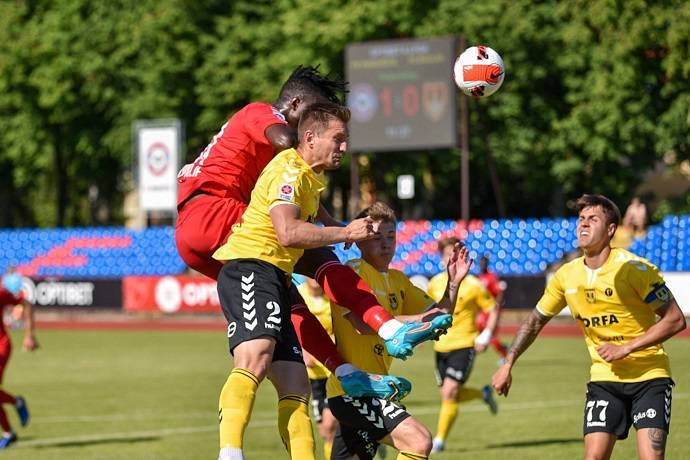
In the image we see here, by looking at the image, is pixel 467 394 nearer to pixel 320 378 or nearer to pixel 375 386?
pixel 320 378

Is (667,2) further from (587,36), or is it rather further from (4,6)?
(4,6)

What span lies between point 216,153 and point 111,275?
111 ft

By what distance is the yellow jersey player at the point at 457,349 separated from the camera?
13.9 m

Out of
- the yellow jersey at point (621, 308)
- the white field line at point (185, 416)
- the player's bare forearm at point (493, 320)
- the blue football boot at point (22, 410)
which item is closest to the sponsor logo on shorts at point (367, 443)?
the yellow jersey at point (621, 308)

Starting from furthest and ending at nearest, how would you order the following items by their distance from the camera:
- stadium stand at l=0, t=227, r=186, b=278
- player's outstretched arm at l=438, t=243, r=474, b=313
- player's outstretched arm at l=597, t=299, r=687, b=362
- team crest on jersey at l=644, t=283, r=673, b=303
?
stadium stand at l=0, t=227, r=186, b=278, team crest on jersey at l=644, t=283, r=673, b=303, player's outstretched arm at l=597, t=299, r=687, b=362, player's outstretched arm at l=438, t=243, r=474, b=313

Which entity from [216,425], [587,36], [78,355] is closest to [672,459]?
[216,425]

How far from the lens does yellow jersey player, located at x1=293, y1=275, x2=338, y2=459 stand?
12039mm

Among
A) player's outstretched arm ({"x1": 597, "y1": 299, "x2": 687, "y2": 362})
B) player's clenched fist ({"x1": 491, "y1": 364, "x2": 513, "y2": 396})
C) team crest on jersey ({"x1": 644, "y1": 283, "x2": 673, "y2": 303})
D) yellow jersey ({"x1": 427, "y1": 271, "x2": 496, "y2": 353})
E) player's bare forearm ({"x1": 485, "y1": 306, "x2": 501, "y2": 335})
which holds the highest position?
team crest on jersey ({"x1": 644, "y1": 283, "x2": 673, "y2": 303})

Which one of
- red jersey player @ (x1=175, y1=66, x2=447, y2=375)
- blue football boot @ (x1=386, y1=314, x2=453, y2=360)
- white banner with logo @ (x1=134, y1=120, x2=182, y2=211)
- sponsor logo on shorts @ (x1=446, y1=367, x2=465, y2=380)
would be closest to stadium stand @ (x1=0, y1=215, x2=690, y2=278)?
white banner with logo @ (x1=134, y1=120, x2=182, y2=211)

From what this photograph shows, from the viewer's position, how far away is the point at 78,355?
27.5 metres

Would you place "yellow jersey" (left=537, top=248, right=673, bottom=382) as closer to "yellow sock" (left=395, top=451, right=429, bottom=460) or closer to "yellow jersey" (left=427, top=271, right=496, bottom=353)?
"yellow sock" (left=395, top=451, right=429, bottom=460)

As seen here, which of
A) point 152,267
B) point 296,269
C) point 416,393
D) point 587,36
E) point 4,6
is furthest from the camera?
point 4,6

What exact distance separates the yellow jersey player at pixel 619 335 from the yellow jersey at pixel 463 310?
18.5 ft

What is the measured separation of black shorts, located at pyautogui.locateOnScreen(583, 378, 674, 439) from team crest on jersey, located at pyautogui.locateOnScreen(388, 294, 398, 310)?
4.64 ft
